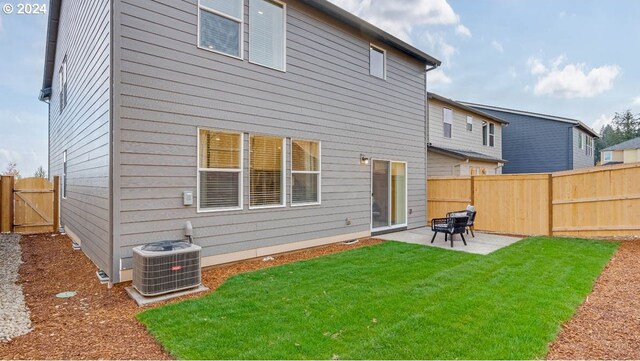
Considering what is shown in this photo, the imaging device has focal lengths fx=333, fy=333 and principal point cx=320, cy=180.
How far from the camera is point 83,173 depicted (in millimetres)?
7328

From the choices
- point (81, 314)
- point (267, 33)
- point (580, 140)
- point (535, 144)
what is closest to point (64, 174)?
point (267, 33)

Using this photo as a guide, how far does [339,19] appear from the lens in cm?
838

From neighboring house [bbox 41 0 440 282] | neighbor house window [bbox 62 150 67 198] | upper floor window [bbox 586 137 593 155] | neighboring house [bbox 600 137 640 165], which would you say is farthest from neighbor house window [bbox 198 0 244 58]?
neighboring house [bbox 600 137 640 165]

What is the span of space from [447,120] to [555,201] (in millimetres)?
7162

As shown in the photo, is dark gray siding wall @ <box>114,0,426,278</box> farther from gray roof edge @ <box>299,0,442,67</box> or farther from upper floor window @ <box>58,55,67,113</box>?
upper floor window @ <box>58,55,67,113</box>

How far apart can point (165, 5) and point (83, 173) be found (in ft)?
13.9

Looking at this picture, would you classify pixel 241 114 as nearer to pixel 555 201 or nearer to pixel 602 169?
pixel 555 201

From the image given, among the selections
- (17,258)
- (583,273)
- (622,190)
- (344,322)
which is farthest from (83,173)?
(622,190)

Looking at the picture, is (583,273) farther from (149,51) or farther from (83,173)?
(83,173)

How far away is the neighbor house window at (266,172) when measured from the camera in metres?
6.73

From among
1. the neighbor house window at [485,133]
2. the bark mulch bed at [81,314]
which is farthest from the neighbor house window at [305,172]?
the neighbor house window at [485,133]

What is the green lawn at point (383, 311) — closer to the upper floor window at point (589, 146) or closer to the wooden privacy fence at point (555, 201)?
the wooden privacy fence at point (555, 201)

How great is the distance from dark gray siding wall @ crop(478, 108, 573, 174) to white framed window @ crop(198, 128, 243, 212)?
21752mm

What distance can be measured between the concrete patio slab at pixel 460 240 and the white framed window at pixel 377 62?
186 inches
